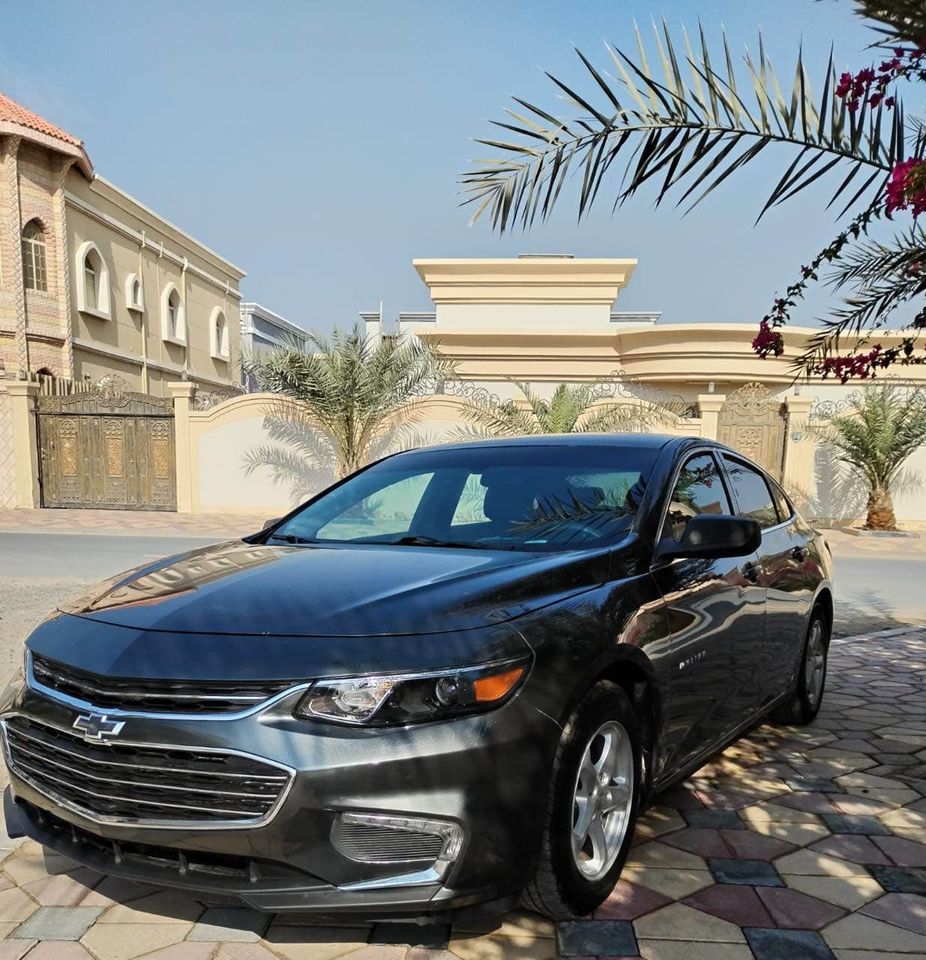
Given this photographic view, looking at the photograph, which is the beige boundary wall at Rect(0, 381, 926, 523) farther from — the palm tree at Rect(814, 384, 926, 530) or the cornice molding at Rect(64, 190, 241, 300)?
the cornice molding at Rect(64, 190, 241, 300)

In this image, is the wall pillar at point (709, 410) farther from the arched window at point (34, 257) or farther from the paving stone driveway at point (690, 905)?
the arched window at point (34, 257)

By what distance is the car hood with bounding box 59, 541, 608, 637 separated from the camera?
2.21 m

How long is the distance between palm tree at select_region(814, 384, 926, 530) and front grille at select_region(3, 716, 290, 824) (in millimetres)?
15673

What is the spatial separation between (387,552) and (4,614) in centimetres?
559

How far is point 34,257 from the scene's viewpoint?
23.7m

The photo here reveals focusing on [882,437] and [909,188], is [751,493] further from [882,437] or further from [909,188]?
[882,437]

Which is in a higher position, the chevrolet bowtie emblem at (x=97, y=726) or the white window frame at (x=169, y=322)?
the white window frame at (x=169, y=322)

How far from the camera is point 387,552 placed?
2953 millimetres

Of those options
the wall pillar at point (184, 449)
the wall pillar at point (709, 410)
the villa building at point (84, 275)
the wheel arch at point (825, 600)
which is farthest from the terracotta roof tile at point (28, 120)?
the wheel arch at point (825, 600)

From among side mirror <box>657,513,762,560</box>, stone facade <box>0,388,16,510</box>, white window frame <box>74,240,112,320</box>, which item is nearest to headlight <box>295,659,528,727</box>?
side mirror <box>657,513,762,560</box>

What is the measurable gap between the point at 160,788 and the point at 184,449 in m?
16.3

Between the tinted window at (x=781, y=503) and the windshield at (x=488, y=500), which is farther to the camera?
the tinted window at (x=781, y=503)

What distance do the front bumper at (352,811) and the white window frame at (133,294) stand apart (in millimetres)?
29605

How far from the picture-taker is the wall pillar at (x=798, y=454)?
16469 millimetres
